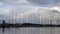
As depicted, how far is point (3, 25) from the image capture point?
117 metres

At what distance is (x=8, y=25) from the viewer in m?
125

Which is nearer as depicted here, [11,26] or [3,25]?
[3,25]

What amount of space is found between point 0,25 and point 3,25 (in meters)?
4.56

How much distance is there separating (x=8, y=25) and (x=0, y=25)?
6.25 meters

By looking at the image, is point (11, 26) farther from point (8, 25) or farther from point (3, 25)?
point (3, 25)

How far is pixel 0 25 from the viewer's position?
120812 millimetres

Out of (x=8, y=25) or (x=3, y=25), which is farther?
(x=8, y=25)

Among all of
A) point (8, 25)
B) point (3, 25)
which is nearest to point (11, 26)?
point (8, 25)

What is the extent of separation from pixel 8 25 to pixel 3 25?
820 cm

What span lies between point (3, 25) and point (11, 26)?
32.7ft
